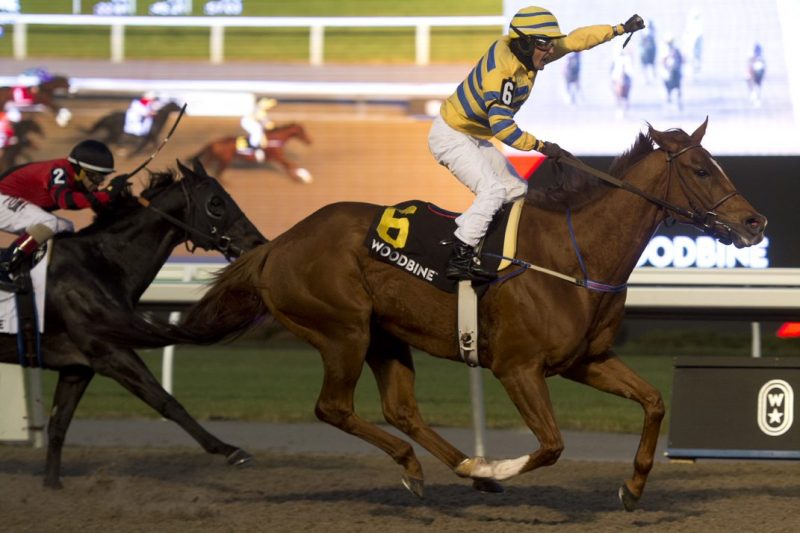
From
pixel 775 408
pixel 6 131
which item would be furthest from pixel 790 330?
pixel 6 131

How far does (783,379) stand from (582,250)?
199cm

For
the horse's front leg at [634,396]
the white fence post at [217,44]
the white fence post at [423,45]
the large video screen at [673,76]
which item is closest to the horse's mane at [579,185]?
the horse's front leg at [634,396]

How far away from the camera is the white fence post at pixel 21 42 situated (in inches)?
372

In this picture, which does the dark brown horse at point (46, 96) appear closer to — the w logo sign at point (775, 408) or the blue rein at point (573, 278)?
the blue rein at point (573, 278)

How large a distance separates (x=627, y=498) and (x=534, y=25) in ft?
6.26

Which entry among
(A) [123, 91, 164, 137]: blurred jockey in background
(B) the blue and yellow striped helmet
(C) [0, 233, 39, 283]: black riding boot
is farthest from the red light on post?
(A) [123, 91, 164, 137]: blurred jockey in background

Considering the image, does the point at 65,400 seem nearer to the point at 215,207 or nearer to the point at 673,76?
the point at 215,207

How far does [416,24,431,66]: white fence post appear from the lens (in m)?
8.80

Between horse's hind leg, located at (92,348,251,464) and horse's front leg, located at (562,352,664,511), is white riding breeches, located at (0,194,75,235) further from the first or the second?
horse's front leg, located at (562,352,664,511)

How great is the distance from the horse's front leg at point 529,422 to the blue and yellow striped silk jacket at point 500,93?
0.88 meters

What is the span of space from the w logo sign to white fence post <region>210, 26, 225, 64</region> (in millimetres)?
4404

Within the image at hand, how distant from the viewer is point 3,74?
9.51 meters

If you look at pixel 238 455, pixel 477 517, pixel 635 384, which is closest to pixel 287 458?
pixel 238 455

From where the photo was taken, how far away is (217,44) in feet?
29.9
